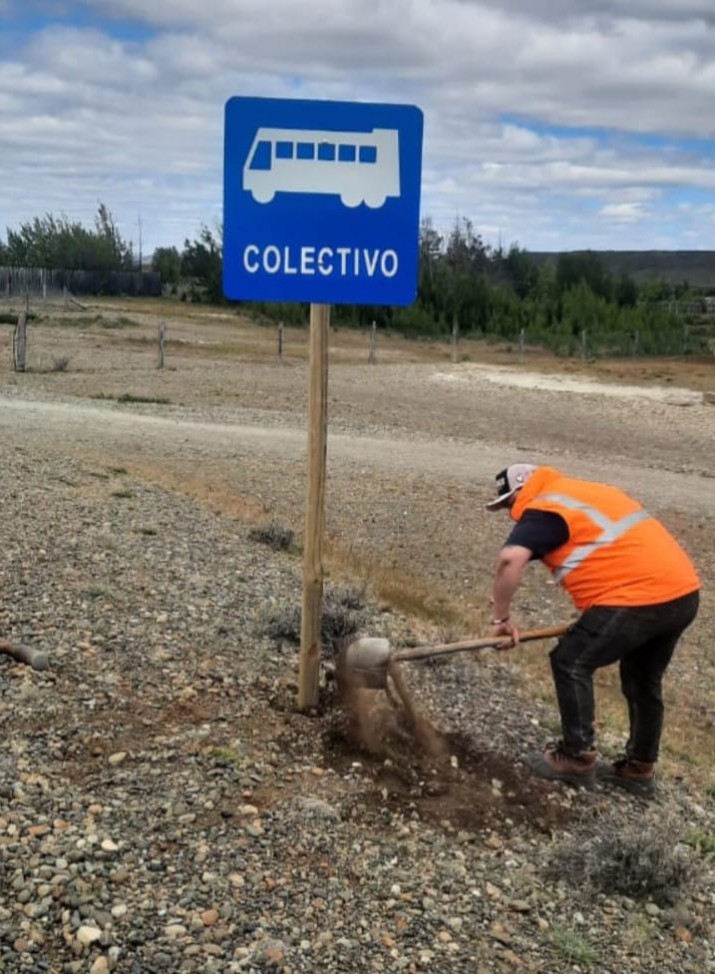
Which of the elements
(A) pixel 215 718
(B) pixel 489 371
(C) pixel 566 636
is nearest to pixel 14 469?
(A) pixel 215 718

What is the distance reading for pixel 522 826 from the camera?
469 centimetres

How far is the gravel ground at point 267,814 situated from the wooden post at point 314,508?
0.19 meters

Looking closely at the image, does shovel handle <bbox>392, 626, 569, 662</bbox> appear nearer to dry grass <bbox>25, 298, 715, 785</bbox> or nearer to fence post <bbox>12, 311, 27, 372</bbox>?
dry grass <bbox>25, 298, 715, 785</bbox>

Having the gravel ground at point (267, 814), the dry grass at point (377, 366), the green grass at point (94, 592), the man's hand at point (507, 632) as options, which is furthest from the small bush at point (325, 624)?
the man's hand at point (507, 632)

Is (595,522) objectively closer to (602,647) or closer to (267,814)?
(602,647)

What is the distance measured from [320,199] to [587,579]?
184 centimetres

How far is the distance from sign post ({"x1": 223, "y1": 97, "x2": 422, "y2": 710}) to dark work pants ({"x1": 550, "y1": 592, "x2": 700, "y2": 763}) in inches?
59.7

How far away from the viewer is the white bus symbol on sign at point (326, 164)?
4.73 m

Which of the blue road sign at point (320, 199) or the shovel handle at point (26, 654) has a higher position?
the blue road sign at point (320, 199)

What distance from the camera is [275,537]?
30.0ft

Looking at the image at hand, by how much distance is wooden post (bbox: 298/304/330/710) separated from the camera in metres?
5.00

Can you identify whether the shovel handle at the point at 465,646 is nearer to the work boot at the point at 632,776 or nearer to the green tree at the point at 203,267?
the work boot at the point at 632,776

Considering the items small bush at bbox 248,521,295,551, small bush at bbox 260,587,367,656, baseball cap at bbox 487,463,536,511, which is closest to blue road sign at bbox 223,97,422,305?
baseball cap at bbox 487,463,536,511

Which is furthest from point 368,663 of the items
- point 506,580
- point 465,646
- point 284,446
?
point 284,446
